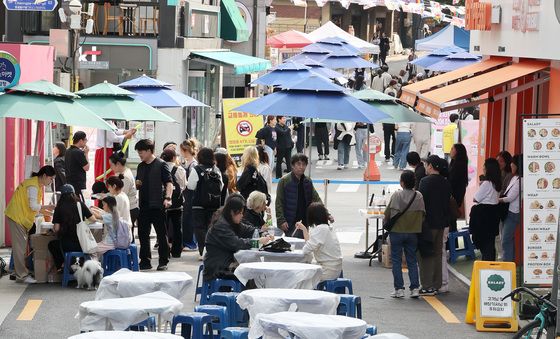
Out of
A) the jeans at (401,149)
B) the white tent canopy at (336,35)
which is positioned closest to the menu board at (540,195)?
the jeans at (401,149)

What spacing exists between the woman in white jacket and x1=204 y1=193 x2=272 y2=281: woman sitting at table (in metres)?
19.8

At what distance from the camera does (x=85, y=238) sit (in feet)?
Answer: 58.0

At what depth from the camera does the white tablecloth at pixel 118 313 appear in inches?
452

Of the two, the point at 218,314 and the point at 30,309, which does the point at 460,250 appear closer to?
the point at 30,309

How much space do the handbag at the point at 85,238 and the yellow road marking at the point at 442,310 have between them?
451 centimetres

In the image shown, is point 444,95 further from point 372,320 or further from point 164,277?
point 164,277

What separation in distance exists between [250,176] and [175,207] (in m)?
1.38

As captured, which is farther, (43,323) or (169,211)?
(169,211)

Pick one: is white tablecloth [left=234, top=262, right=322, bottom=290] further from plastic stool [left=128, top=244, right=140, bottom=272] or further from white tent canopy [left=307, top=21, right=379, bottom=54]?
white tent canopy [left=307, top=21, right=379, bottom=54]

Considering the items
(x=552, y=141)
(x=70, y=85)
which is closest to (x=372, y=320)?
(x=552, y=141)

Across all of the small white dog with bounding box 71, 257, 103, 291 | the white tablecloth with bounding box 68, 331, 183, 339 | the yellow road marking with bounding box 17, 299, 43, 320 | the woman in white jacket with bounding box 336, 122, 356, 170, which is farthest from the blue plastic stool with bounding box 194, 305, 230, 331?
the woman in white jacket with bounding box 336, 122, 356, 170

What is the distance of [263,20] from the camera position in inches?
1892

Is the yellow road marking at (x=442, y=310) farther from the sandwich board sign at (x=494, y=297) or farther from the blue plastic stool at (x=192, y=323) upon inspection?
the blue plastic stool at (x=192, y=323)

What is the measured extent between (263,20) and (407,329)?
109 ft
